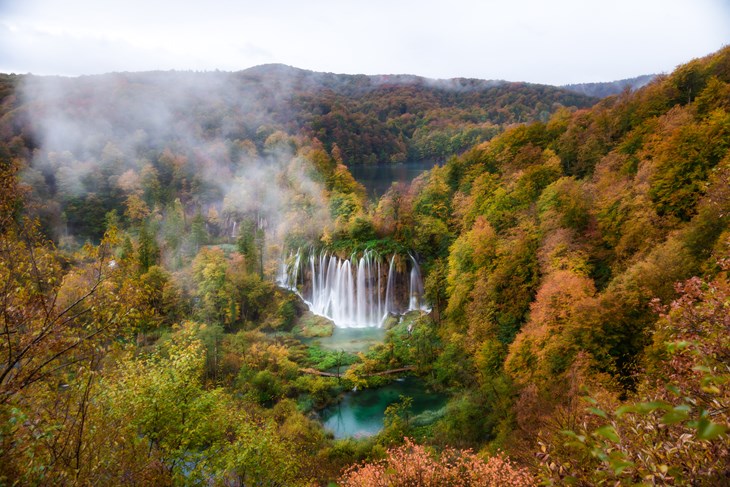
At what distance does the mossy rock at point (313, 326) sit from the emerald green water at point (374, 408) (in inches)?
368

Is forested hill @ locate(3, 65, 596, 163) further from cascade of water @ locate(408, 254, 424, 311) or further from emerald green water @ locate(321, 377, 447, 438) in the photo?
emerald green water @ locate(321, 377, 447, 438)

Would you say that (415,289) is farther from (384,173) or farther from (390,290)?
(384,173)

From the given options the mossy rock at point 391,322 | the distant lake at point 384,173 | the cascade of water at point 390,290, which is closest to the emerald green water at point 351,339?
the mossy rock at point 391,322

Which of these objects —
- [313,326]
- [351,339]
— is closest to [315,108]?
[313,326]

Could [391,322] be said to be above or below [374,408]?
above

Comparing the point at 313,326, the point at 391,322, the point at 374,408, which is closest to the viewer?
the point at 374,408

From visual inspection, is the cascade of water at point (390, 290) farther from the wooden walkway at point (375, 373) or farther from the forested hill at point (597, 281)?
the wooden walkway at point (375, 373)

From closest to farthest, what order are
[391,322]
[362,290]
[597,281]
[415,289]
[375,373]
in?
[597,281], [375,373], [391,322], [415,289], [362,290]

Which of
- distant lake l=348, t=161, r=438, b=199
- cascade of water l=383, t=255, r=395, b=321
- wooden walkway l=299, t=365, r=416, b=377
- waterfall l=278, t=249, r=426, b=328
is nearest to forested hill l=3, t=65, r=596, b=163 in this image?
distant lake l=348, t=161, r=438, b=199

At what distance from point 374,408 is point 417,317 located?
11.1 metres

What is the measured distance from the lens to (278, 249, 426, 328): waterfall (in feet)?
112

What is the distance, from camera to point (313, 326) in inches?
1313

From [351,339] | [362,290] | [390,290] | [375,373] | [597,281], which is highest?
[597,281]

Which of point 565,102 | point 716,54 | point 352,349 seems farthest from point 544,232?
point 565,102
